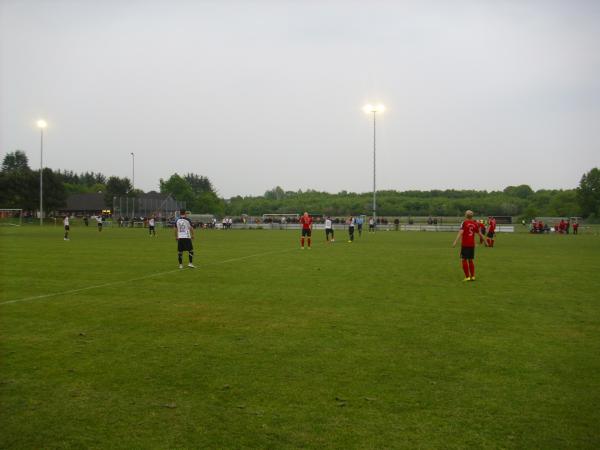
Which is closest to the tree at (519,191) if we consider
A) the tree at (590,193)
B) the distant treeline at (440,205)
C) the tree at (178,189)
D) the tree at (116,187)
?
the distant treeline at (440,205)

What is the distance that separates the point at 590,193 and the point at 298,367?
398 ft

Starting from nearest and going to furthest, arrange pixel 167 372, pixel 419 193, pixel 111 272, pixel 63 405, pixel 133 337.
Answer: pixel 63 405 < pixel 167 372 < pixel 133 337 < pixel 111 272 < pixel 419 193

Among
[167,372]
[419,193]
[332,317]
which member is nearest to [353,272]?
[332,317]

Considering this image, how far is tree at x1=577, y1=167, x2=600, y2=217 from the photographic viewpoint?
10794 centimetres

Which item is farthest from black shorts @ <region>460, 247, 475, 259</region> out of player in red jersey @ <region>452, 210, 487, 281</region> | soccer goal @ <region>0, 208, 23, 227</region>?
soccer goal @ <region>0, 208, 23, 227</region>

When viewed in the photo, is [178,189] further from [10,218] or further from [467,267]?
[467,267]

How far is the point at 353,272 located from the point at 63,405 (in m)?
12.1

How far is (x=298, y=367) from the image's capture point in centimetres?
619

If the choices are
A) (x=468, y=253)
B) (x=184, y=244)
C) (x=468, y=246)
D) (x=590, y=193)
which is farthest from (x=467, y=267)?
(x=590, y=193)

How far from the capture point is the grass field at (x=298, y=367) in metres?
4.46

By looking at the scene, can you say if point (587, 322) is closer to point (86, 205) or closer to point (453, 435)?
point (453, 435)

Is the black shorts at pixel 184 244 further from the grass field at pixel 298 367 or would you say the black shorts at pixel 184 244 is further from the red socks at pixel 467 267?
the red socks at pixel 467 267

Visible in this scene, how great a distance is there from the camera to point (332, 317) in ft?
30.3

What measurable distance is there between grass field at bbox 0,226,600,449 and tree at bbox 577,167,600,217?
111382 millimetres
